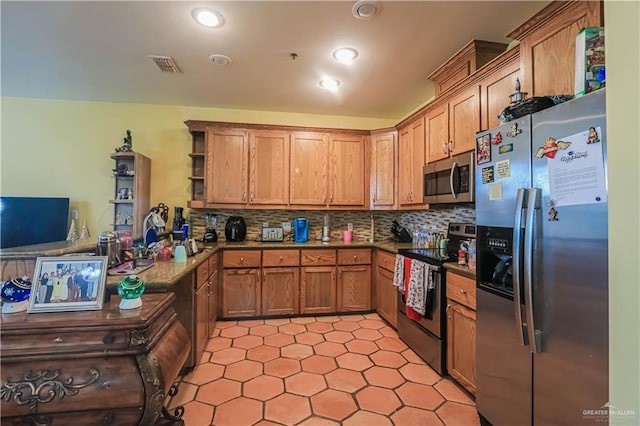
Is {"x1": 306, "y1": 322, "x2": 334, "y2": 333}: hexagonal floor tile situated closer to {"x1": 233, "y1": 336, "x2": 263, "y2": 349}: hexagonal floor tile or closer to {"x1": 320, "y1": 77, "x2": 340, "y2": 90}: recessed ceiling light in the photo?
{"x1": 233, "y1": 336, "x2": 263, "y2": 349}: hexagonal floor tile

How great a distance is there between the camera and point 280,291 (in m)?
3.35

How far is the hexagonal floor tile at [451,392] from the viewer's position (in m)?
1.92

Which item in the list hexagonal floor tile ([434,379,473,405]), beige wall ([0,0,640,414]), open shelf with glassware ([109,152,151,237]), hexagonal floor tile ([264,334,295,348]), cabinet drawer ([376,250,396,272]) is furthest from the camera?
beige wall ([0,0,640,414])

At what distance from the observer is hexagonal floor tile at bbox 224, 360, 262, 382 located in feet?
7.08

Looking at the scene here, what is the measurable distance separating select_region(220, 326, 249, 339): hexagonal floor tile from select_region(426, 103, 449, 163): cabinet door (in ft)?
8.55

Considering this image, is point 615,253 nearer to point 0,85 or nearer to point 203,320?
point 203,320

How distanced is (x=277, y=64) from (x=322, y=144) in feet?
4.15

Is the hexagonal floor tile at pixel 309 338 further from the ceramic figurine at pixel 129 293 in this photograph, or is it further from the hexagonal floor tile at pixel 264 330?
the ceramic figurine at pixel 129 293

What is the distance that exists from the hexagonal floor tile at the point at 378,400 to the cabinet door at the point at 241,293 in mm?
1689

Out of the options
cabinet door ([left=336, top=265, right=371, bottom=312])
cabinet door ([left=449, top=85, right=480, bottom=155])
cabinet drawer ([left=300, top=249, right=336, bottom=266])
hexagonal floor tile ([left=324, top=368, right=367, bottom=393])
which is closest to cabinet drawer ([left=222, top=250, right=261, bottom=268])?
cabinet drawer ([left=300, top=249, right=336, bottom=266])

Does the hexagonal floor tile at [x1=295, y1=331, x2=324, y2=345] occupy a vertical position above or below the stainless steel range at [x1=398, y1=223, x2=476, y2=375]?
below

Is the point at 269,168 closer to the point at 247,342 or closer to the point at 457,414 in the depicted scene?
the point at 247,342

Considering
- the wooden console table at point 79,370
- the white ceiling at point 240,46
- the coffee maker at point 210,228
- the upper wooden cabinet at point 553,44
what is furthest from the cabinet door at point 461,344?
the coffee maker at point 210,228

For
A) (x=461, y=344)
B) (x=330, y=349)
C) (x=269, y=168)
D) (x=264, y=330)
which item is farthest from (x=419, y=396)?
(x=269, y=168)
